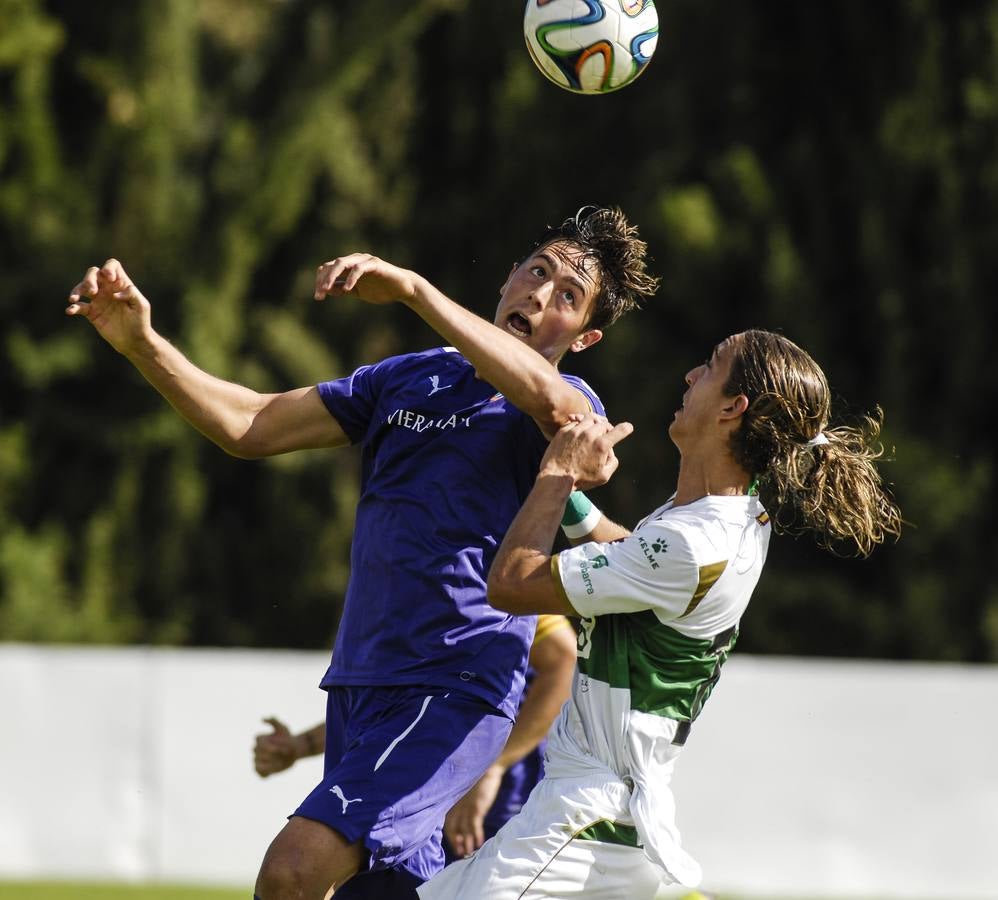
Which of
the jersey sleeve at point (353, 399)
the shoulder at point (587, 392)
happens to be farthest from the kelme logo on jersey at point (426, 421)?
the shoulder at point (587, 392)

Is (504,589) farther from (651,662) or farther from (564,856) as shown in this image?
(564,856)

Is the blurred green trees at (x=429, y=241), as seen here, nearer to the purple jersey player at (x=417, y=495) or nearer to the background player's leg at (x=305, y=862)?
the purple jersey player at (x=417, y=495)

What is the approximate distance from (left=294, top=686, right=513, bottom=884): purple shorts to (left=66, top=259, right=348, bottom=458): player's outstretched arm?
2.30ft

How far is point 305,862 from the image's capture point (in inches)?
142

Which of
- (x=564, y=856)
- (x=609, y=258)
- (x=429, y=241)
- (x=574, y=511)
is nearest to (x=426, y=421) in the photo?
(x=574, y=511)

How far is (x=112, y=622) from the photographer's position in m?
16.0

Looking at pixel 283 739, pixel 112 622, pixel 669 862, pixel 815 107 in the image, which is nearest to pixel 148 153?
pixel 112 622

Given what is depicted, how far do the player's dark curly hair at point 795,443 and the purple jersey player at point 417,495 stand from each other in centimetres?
42

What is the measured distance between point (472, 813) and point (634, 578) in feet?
Answer: 5.57

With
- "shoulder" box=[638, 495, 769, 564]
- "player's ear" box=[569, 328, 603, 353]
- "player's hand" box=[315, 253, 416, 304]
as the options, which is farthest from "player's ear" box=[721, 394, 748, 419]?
"player's hand" box=[315, 253, 416, 304]

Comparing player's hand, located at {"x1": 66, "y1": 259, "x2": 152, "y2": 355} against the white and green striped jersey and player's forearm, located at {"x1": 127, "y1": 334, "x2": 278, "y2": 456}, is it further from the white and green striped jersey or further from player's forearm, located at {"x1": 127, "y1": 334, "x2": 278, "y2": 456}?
the white and green striped jersey

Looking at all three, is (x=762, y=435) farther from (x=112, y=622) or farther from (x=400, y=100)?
(x=400, y=100)

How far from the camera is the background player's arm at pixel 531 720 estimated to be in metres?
4.97

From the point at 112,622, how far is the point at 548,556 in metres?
13.1
